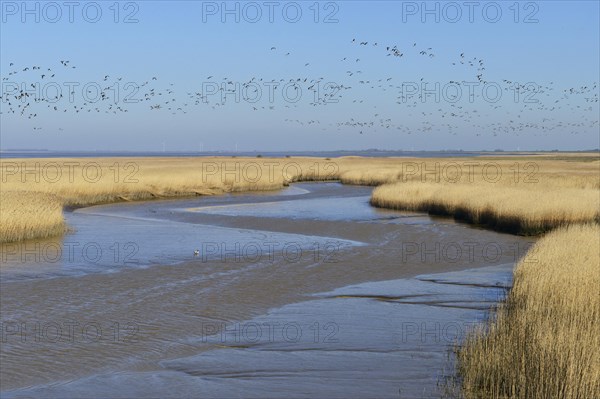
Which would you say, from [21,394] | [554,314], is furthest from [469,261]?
[21,394]

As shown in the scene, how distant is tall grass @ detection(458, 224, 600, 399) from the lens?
7.07m

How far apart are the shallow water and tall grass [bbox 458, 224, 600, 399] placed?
889mm

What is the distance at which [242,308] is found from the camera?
1377 cm

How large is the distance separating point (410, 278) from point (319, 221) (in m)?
12.9

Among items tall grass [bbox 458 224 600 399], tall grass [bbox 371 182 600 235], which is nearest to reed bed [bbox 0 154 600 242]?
tall grass [bbox 371 182 600 235]

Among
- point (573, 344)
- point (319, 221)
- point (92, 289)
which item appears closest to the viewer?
point (573, 344)

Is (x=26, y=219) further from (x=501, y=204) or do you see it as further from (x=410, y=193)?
(x=410, y=193)

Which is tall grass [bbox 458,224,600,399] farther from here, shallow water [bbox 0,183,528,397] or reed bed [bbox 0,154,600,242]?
reed bed [bbox 0,154,600,242]

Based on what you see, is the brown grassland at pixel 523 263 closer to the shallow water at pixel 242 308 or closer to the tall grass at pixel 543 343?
the tall grass at pixel 543 343

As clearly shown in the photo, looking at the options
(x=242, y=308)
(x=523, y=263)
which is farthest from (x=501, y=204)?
(x=242, y=308)

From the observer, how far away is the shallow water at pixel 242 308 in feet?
30.7

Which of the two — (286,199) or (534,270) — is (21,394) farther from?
(286,199)

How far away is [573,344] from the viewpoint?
7.71 meters

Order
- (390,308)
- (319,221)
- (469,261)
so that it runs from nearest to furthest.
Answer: (390,308)
(469,261)
(319,221)
